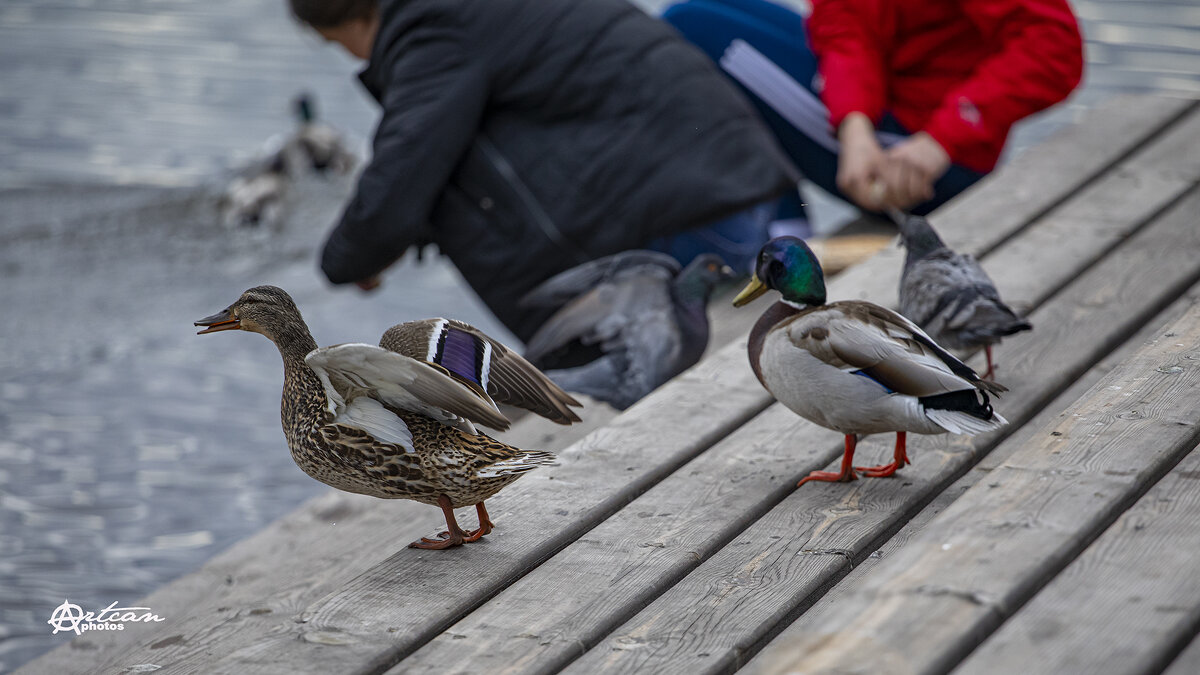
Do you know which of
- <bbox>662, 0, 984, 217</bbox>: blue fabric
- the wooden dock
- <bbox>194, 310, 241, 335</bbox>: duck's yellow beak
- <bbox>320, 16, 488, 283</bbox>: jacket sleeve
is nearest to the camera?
the wooden dock

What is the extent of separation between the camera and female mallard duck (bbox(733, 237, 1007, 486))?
6.42 ft

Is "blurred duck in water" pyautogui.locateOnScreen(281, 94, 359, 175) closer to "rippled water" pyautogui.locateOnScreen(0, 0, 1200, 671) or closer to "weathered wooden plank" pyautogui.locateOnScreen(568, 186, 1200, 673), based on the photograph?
"rippled water" pyautogui.locateOnScreen(0, 0, 1200, 671)

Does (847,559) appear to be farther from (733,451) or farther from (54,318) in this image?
(54,318)

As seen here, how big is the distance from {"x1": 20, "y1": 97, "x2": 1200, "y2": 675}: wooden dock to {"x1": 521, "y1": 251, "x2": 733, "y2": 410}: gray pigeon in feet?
0.66

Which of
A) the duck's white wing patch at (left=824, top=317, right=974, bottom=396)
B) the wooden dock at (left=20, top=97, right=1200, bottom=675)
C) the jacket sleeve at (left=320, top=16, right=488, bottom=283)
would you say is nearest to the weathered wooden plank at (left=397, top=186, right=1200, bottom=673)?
the wooden dock at (left=20, top=97, right=1200, bottom=675)

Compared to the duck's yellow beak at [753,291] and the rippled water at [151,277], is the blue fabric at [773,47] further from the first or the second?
the duck's yellow beak at [753,291]

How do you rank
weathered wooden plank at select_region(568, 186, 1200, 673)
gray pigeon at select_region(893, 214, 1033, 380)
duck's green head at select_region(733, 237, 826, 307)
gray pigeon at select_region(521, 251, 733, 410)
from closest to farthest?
weathered wooden plank at select_region(568, 186, 1200, 673)
duck's green head at select_region(733, 237, 826, 307)
gray pigeon at select_region(893, 214, 1033, 380)
gray pigeon at select_region(521, 251, 733, 410)

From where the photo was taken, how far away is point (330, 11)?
354cm

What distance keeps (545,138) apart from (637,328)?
775 mm

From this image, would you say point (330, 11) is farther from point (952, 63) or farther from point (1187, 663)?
point (1187, 663)

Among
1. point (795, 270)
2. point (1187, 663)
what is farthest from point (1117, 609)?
point (795, 270)

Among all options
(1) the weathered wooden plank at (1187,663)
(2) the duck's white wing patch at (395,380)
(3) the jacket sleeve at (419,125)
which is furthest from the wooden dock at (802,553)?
(3) the jacket sleeve at (419,125)

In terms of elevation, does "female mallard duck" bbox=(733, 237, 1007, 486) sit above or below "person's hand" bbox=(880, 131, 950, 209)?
above

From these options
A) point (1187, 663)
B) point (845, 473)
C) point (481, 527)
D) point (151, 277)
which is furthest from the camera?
Answer: point (151, 277)
